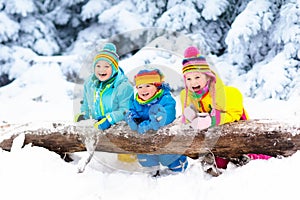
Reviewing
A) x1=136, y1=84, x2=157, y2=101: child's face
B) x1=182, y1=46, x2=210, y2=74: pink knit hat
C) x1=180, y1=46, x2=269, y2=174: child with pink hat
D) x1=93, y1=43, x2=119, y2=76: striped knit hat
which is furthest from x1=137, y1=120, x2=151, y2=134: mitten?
x1=93, y1=43, x2=119, y2=76: striped knit hat

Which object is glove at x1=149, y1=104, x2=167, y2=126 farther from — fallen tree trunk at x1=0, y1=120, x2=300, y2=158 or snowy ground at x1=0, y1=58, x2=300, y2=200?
snowy ground at x1=0, y1=58, x2=300, y2=200

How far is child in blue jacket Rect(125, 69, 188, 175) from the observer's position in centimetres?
317

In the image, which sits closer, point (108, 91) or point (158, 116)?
point (158, 116)

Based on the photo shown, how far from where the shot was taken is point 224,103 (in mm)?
3078

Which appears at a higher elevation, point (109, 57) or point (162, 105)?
point (109, 57)

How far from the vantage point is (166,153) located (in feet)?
10.6

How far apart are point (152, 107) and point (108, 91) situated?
22.2 inches

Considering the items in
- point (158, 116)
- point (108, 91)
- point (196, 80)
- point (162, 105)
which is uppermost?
point (196, 80)

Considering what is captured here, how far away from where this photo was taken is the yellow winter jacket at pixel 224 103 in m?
3.07

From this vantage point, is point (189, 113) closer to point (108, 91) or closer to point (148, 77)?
point (148, 77)

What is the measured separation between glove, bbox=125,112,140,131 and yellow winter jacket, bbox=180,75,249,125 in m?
0.58

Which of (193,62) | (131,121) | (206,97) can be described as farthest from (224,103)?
(131,121)

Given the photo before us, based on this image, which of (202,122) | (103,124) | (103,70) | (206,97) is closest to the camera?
(202,122)

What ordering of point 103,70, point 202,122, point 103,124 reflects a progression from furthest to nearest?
1. point 103,70
2. point 103,124
3. point 202,122
